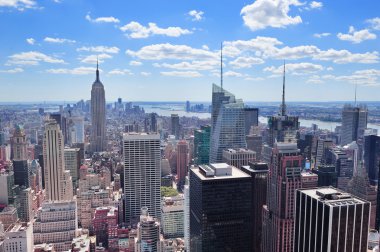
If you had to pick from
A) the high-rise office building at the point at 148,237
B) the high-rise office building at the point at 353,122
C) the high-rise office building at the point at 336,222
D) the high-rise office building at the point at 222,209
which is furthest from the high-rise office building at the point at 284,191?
the high-rise office building at the point at 353,122

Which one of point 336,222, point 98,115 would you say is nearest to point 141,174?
point 336,222

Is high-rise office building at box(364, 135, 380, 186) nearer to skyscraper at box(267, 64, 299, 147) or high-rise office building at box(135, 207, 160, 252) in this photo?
skyscraper at box(267, 64, 299, 147)

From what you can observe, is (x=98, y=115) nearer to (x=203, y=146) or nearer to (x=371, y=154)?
(x=203, y=146)

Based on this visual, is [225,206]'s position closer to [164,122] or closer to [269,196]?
[269,196]

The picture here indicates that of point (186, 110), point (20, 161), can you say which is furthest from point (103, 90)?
Result: point (186, 110)

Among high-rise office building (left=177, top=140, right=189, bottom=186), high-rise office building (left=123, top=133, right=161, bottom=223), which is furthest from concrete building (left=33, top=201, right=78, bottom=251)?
high-rise office building (left=177, top=140, right=189, bottom=186)
